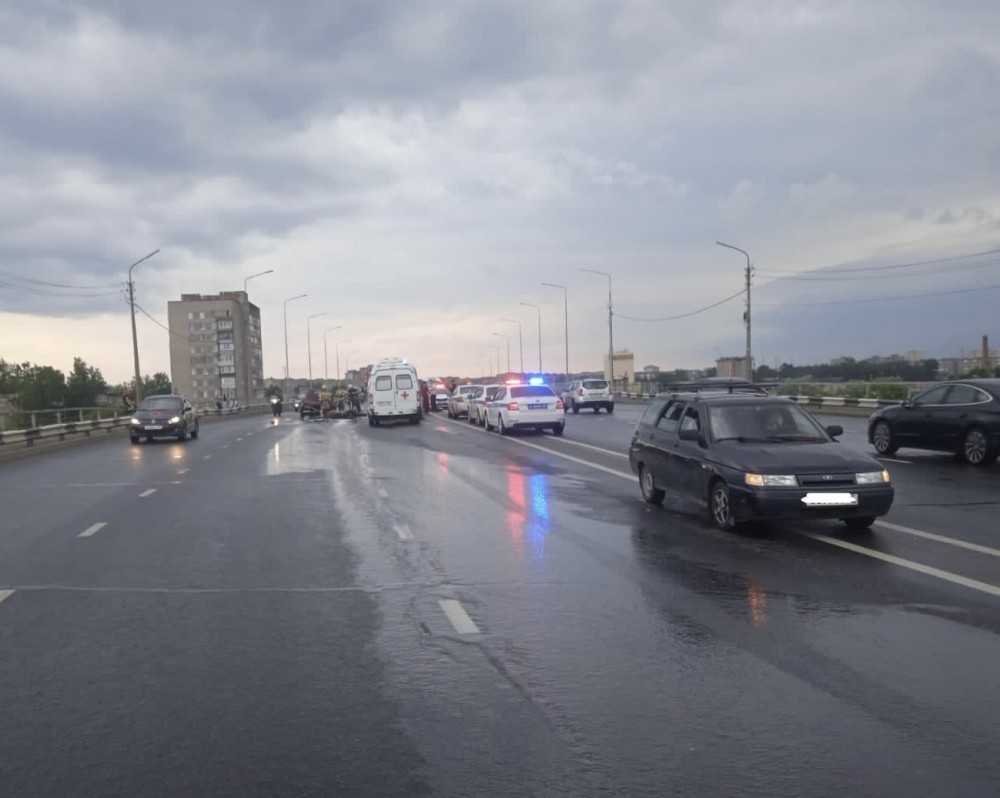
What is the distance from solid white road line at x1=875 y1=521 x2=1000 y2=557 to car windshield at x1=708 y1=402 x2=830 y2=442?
1200mm

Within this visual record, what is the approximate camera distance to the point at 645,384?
6712cm

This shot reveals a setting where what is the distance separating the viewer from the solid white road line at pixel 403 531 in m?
10.8

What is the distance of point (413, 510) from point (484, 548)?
3.27 metres

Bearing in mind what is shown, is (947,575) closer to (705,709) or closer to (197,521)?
(705,709)

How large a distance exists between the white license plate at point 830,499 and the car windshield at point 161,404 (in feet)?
90.1

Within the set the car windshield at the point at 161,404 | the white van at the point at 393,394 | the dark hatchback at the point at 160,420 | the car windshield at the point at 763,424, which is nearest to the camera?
the car windshield at the point at 763,424

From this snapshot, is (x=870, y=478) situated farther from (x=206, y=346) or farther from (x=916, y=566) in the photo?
(x=206, y=346)

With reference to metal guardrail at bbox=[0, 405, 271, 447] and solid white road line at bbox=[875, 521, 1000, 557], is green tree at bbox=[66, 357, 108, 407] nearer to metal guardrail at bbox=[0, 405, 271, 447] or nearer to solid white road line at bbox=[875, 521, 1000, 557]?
metal guardrail at bbox=[0, 405, 271, 447]

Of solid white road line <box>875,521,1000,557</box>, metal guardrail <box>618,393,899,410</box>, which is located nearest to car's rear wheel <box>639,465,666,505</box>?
solid white road line <box>875,521,1000,557</box>

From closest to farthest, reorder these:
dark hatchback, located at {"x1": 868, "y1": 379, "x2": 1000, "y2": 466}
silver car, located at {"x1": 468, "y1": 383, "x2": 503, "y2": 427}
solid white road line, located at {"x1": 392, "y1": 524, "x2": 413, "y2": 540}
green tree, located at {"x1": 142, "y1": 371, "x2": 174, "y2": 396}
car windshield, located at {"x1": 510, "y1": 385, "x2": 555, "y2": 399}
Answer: solid white road line, located at {"x1": 392, "y1": 524, "x2": 413, "y2": 540} < dark hatchback, located at {"x1": 868, "y1": 379, "x2": 1000, "y2": 466} < car windshield, located at {"x1": 510, "y1": 385, "x2": 555, "y2": 399} < silver car, located at {"x1": 468, "y1": 383, "x2": 503, "y2": 427} < green tree, located at {"x1": 142, "y1": 371, "x2": 174, "y2": 396}

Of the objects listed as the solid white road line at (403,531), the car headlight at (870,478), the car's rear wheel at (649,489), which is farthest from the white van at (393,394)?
the car headlight at (870,478)

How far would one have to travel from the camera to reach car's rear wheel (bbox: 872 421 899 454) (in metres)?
19.3

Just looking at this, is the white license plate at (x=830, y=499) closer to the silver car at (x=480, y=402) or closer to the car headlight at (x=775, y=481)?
the car headlight at (x=775, y=481)

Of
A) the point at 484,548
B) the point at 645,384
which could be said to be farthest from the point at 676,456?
the point at 645,384
